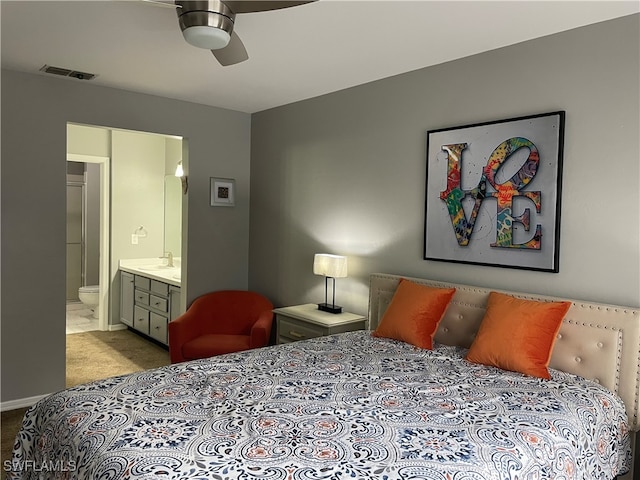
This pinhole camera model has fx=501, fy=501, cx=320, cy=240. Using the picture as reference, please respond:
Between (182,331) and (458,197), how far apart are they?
95.8 inches

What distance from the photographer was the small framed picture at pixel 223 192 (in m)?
4.65

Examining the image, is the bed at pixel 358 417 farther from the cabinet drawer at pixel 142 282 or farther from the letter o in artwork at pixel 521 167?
the cabinet drawer at pixel 142 282

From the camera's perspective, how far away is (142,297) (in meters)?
5.53

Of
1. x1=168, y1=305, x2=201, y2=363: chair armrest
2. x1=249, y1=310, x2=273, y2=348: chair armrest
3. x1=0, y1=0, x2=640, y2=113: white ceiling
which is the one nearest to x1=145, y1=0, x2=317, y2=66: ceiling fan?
x1=0, y1=0, x2=640, y2=113: white ceiling

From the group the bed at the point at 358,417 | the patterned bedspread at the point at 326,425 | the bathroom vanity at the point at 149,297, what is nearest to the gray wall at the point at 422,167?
the bed at the point at 358,417

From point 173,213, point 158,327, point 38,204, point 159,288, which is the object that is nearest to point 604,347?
point 38,204

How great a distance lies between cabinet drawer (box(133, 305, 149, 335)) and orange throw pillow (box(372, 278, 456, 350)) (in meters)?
3.25

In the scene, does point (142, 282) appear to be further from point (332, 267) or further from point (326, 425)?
point (326, 425)

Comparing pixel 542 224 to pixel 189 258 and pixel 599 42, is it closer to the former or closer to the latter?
pixel 599 42

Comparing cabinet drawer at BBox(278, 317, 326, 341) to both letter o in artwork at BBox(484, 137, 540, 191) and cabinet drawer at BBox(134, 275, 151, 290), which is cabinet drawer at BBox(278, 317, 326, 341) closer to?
letter o in artwork at BBox(484, 137, 540, 191)

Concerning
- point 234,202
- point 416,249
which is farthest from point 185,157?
point 416,249

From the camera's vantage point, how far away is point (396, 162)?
3582 mm

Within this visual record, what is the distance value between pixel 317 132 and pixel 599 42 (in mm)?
2193

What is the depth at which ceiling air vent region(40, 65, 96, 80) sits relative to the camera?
3465 millimetres
